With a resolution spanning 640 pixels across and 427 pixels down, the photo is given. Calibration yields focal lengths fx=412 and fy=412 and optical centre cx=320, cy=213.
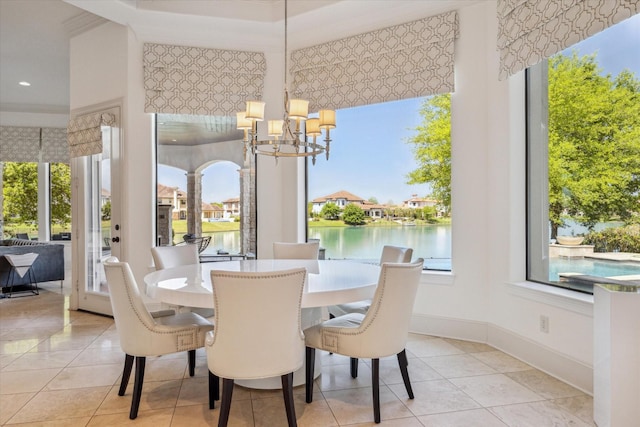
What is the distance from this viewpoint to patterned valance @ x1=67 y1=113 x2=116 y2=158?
14.5 feet

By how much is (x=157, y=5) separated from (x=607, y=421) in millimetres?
4718

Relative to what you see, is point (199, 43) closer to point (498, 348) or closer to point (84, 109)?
point (84, 109)

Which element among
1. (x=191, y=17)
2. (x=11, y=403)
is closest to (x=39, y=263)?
(x=11, y=403)

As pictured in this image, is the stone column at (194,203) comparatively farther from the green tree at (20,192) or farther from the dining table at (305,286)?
the green tree at (20,192)

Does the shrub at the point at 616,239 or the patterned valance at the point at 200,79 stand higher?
the patterned valance at the point at 200,79

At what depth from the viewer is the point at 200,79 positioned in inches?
172

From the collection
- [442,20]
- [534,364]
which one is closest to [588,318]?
[534,364]

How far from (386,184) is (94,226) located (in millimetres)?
3382

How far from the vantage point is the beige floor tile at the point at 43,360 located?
3088 millimetres

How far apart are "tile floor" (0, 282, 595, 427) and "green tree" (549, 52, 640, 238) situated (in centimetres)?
120

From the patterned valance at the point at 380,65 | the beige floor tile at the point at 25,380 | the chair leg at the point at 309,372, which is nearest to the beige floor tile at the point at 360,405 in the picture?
the chair leg at the point at 309,372

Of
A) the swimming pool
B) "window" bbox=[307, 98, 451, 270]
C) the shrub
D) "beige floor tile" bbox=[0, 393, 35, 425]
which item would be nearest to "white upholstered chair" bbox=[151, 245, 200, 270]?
"beige floor tile" bbox=[0, 393, 35, 425]

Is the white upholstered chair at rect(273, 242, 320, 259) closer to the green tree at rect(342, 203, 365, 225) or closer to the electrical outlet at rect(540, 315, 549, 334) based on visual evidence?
the green tree at rect(342, 203, 365, 225)

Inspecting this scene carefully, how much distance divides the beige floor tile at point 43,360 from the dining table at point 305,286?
1.20 m
